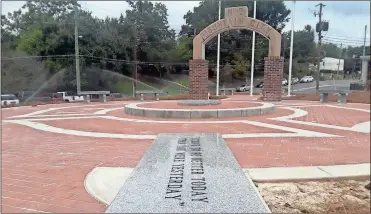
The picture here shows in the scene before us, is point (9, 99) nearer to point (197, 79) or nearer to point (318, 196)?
point (197, 79)

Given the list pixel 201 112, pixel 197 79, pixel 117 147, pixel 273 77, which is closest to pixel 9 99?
pixel 197 79

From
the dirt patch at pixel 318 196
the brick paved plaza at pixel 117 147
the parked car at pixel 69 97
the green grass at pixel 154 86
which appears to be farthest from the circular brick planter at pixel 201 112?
the parked car at pixel 69 97

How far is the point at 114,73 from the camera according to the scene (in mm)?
14742

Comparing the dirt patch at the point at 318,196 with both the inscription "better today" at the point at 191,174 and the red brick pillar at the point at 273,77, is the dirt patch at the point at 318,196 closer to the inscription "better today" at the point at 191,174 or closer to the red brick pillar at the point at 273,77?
the inscription "better today" at the point at 191,174

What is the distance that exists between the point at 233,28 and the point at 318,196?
8.66 metres

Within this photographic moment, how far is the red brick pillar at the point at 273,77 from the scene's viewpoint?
10750mm

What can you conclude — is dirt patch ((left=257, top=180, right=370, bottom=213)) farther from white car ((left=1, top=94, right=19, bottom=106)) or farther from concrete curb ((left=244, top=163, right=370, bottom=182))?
white car ((left=1, top=94, right=19, bottom=106))

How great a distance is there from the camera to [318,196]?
2.47 metres

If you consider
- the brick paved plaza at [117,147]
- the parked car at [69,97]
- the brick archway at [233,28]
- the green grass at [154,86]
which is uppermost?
the brick archway at [233,28]

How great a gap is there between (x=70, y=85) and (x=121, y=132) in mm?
14210

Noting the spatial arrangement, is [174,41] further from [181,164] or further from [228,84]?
[228,84]

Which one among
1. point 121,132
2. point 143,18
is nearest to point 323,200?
point 121,132

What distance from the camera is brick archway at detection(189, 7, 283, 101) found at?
9953mm

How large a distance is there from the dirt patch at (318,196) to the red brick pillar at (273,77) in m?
8.52
